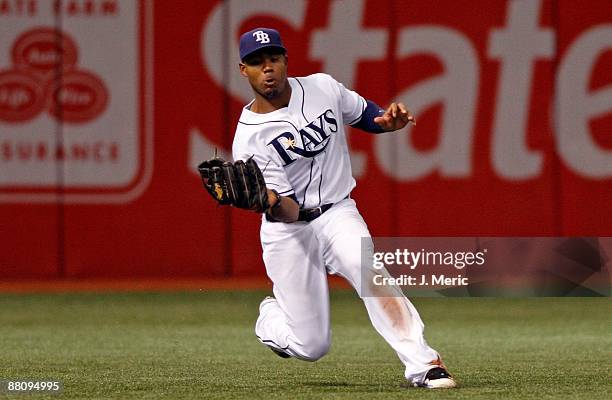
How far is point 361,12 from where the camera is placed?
525 inches

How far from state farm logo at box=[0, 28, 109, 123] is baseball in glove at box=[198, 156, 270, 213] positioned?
7.42 metres

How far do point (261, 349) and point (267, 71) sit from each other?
113 inches

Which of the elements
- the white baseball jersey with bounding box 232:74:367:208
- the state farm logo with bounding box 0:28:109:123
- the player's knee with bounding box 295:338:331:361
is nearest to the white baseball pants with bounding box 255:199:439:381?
the player's knee with bounding box 295:338:331:361

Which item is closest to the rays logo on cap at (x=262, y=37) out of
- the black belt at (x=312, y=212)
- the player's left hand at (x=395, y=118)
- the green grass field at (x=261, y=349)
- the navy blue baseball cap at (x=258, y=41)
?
the navy blue baseball cap at (x=258, y=41)

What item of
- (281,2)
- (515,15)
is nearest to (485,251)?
(515,15)

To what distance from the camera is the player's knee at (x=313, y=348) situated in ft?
22.1

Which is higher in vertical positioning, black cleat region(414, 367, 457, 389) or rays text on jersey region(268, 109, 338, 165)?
rays text on jersey region(268, 109, 338, 165)

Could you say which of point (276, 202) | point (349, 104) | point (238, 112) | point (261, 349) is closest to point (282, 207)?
point (276, 202)

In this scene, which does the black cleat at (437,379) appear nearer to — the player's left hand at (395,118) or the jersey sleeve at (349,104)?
the player's left hand at (395,118)

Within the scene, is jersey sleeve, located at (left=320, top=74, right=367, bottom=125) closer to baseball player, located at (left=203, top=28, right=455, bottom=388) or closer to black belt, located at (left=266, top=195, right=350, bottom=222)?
baseball player, located at (left=203, top=28, right=455, bottom=388)

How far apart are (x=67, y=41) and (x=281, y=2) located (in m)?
2.12

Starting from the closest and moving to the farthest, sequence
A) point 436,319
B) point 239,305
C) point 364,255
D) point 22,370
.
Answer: point 364,255 → point 22,370 → point 436,319 → point 239,305

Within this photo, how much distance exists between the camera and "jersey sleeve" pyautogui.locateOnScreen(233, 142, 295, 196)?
638 cm

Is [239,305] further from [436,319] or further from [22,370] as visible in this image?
[22,370]
